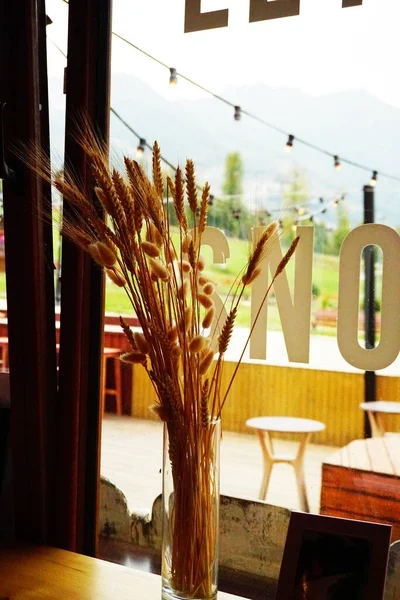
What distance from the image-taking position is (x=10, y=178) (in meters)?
1.88

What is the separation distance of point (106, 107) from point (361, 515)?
48.8 inches

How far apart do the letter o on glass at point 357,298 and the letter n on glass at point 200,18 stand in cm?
67

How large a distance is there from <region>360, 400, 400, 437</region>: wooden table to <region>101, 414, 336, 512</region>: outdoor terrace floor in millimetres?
118

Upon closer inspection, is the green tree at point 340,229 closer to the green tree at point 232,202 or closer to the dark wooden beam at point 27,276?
the green tree at point 232,202

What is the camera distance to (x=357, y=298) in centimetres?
159

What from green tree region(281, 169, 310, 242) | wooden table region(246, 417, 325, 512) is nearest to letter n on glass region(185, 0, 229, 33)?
green tree region(281, 169, 310, 242)

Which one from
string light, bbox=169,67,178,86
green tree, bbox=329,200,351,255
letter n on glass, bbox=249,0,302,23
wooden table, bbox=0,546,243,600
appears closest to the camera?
wooden table, bbox=0,546,243,600

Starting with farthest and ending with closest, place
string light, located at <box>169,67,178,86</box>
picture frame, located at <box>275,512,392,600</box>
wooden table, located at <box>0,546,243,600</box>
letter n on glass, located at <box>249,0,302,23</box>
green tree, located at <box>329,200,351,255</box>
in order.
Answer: string light, located at <box>169,67,178,86</box>, letter n on glass, located at <box>249,0,302,23</box>, green tree, located at <box>329,200,351,255</box>, wooden table, located at <box>0,546,243,600</box>, picture frame, located at <box>275,512,392,600</box>

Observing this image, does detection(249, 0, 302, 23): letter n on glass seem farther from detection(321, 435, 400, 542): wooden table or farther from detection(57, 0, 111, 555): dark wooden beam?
detection(321, 435, 400, 542): wooden table

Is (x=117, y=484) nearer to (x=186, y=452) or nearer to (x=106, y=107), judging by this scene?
(x=186, y=452)

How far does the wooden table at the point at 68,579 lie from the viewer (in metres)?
1.50

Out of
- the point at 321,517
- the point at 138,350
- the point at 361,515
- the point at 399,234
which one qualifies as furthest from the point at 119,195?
the point at 361,515

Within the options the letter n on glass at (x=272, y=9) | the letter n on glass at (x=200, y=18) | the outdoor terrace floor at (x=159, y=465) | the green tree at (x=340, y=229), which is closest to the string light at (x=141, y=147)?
the letter n on glass at (x=200, y=18)

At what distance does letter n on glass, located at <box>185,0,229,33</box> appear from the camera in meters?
1.80
